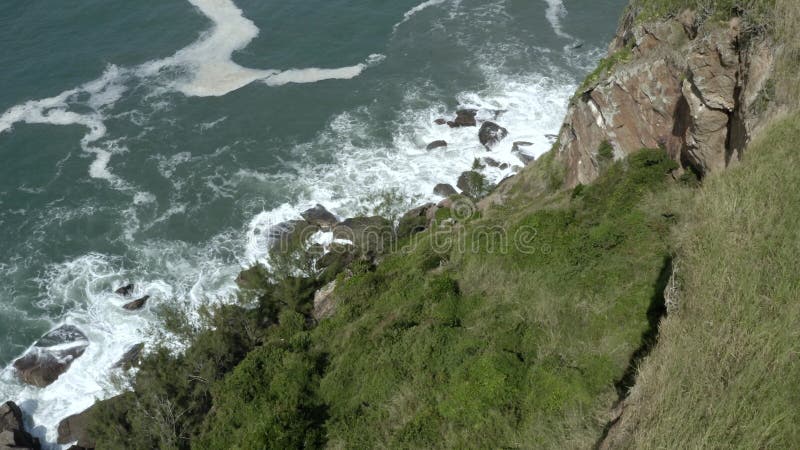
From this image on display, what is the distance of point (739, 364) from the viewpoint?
1081 cm

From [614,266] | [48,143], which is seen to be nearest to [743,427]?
[614,266]

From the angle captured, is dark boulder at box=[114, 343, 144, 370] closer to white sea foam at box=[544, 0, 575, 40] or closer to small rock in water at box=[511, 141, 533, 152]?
small rock in water at box=[511, 141, 533, 152]

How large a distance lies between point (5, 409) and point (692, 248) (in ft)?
134

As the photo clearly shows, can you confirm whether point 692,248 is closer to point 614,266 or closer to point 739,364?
point 739,364

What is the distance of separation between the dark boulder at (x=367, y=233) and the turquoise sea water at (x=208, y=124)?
258 centimetres

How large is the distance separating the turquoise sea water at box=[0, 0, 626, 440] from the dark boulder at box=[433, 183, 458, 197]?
2.15 feet

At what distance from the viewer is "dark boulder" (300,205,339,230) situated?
46.4 metres

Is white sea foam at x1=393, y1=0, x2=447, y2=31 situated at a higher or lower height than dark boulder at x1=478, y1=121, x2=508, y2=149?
higher

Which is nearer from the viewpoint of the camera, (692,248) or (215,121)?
(692,248)

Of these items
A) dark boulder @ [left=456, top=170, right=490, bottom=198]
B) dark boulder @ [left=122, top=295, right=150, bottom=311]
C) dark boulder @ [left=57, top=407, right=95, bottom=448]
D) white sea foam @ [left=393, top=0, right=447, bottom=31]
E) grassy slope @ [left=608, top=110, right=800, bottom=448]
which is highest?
grassy slope @ [left=608, top=110, right=800, bottom=448]

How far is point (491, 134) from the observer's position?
52656 mm

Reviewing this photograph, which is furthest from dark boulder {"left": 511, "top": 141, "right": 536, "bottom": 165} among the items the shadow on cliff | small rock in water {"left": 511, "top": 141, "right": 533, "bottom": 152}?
the shadow on cliff

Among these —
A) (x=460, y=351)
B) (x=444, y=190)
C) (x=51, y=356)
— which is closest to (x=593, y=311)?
(x=460, y=351)

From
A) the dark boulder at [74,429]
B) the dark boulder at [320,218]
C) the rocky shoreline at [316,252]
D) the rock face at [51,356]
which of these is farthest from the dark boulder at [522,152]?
the dark boulder at [74,429]
